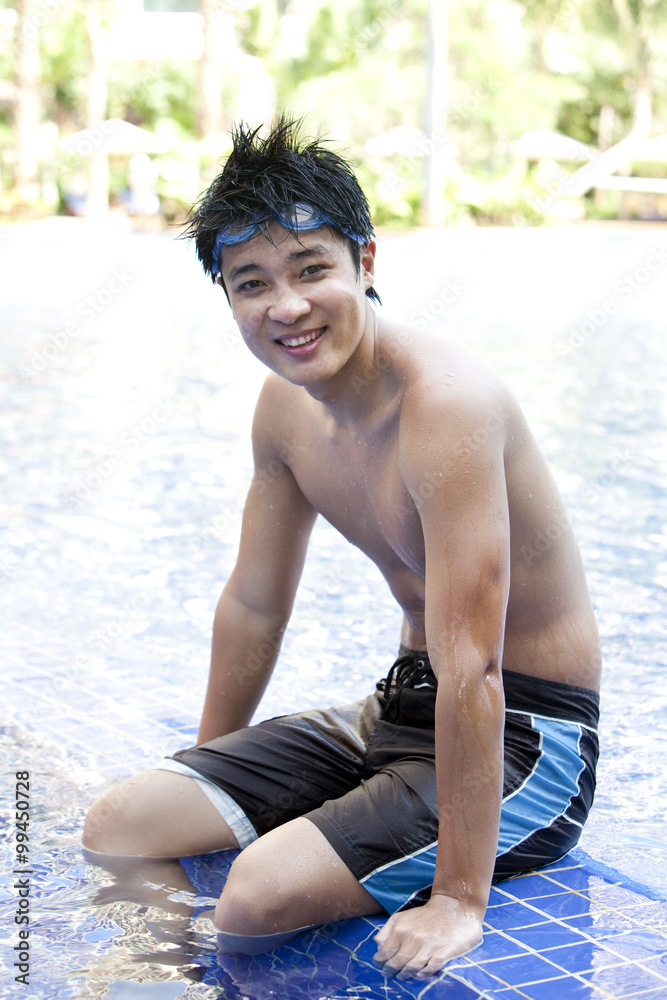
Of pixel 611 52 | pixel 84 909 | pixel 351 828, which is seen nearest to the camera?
pixel 351 828

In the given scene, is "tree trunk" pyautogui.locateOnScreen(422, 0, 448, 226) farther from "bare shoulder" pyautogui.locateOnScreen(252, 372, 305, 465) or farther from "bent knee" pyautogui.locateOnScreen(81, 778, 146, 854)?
"bent knee" pyautogui.locateOnScreen(81, 778, 146, 854)

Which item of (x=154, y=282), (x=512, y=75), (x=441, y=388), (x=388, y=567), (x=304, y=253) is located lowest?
(x=154, y=282)

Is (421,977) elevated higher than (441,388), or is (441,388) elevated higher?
(441,388)

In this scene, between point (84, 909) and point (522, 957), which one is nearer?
point (522, 957)

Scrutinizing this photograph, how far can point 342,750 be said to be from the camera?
251cm

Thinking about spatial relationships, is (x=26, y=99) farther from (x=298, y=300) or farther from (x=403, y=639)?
(x=298, y=300)

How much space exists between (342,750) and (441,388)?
0.85 metres

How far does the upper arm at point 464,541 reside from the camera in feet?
6.65

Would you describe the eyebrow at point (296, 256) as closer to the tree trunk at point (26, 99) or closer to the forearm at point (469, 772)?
the forearm at point (469, 772)

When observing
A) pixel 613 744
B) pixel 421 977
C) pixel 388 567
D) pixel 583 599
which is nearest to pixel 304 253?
pixel 388 567

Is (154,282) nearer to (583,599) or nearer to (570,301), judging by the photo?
(570,301)

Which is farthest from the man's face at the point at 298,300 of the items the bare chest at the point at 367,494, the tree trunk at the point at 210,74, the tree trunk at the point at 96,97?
the tree trunk at the point at 210,74

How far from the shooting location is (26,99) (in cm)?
2277

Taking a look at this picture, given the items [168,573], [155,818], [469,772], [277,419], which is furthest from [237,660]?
[168,573]
